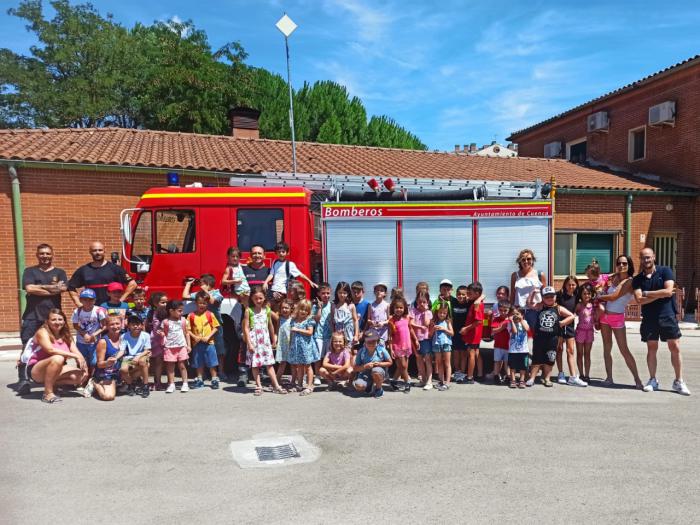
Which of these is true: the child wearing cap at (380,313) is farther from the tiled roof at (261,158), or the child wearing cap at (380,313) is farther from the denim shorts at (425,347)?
the tiled roof at (261,158)

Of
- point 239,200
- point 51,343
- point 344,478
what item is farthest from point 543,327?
point 51,343

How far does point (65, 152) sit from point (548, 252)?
10.6 meters

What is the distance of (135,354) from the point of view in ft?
19.0

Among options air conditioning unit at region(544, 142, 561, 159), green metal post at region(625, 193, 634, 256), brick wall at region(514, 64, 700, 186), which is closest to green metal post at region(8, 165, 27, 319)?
green metal post at region(625, 193, 634, 256)

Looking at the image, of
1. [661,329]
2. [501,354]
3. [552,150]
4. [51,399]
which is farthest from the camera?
[552,150]

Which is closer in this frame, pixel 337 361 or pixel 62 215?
pixel 337 361

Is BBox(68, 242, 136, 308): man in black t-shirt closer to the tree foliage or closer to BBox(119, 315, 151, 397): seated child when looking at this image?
BBox(119, 315, 151, 397): seated child

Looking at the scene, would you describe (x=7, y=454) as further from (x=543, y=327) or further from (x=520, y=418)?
(x=543, y=327)

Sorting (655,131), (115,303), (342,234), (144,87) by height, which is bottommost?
(115,303)

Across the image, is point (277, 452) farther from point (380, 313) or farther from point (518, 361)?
point (518, 361)

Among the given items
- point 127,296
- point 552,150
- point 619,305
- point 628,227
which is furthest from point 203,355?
point 552,150

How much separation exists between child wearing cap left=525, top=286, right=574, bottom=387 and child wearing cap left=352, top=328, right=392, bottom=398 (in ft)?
6.41

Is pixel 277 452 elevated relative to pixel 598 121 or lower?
lower

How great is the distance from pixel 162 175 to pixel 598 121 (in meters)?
15.7
